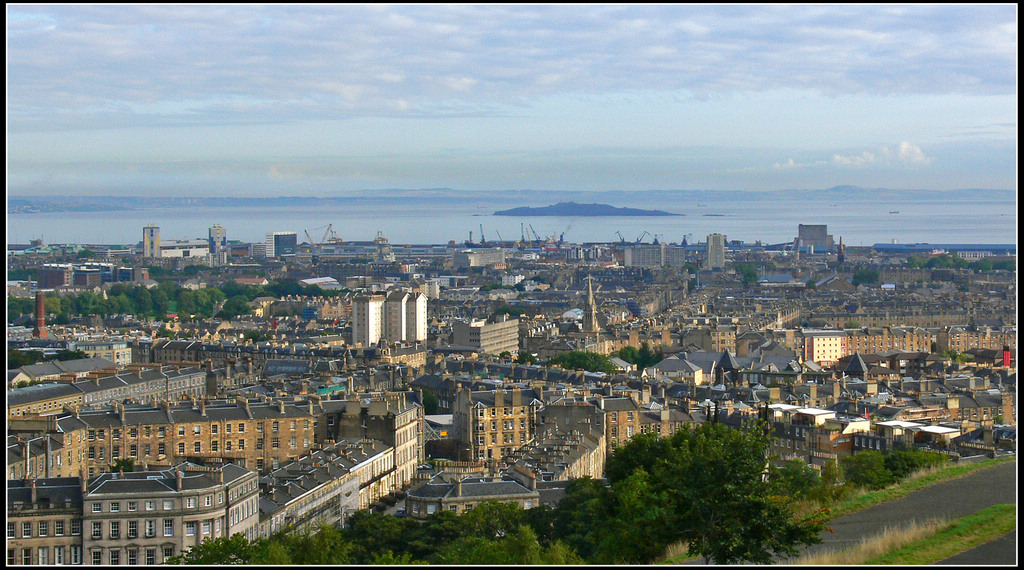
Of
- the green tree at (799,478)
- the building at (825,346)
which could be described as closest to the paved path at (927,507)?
the green tree at (799,478)

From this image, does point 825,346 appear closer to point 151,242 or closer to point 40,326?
point 40,326

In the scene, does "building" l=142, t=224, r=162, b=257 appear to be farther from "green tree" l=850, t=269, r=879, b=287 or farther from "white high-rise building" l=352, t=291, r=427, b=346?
"white high-rise building" l=352, t=291, r=427, b=346

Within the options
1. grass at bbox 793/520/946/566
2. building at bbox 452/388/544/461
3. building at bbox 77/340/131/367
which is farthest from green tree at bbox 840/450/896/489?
building at bbox 77/340/131/367

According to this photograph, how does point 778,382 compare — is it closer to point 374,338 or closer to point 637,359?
point 637,359

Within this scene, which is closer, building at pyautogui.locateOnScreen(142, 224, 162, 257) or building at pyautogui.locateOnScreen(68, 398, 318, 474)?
building at pyautogui.locateOnScreen(68, 398, 318, 474)

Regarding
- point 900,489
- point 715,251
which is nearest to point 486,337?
point 900,489

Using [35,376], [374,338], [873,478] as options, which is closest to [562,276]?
[374,338]
